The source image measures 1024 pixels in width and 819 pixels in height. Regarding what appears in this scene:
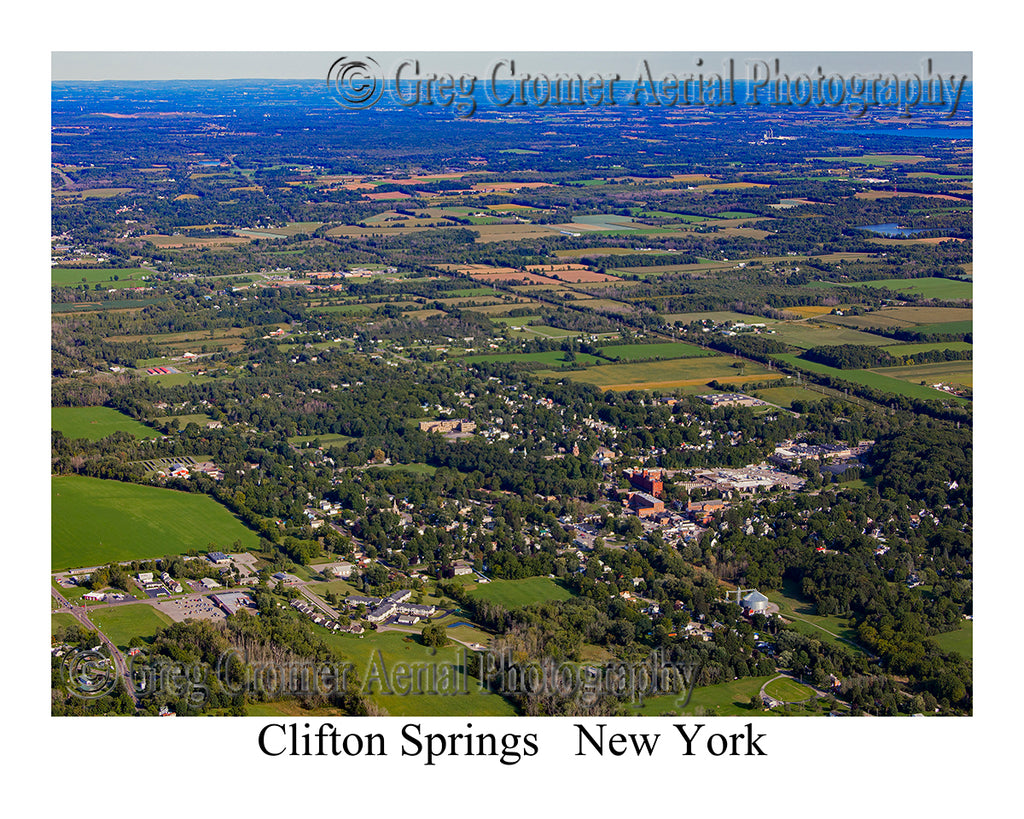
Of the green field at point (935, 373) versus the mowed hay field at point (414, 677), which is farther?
the green field at point (935, 373)

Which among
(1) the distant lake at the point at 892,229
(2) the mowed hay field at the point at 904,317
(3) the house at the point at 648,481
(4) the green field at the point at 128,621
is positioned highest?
(1) the distant lake at the point at 892,229

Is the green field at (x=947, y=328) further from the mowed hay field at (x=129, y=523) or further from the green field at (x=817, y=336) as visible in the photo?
the mowed hay field at (x=129, y=523)

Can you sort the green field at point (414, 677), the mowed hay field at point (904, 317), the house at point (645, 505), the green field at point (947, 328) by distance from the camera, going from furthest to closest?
the mowed hay field at point (904, 317), the green field at point (947, 328), the house at point (645, 505), the green field at point (414, 677)

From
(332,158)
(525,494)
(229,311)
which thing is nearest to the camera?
(525,494)

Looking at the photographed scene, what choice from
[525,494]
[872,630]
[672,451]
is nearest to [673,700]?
[872,630]

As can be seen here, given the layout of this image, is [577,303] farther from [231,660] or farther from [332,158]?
[332,158]

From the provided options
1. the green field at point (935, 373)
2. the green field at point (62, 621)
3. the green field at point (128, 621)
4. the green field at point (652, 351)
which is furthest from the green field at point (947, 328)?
the green field at point (62, 621)
